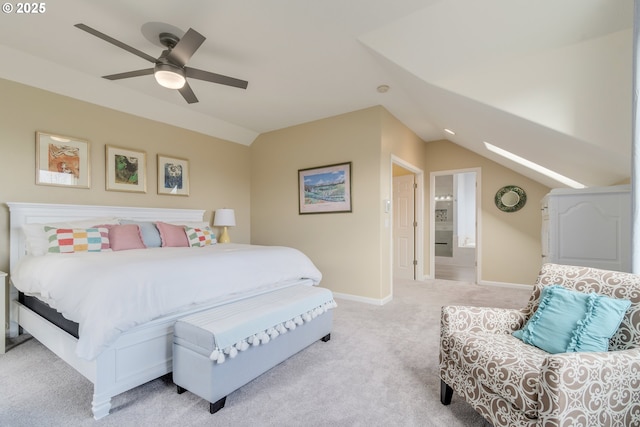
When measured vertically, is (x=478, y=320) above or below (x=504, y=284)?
above

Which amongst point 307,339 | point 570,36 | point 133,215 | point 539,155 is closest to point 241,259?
point 307,339

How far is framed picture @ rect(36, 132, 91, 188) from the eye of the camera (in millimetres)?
3002

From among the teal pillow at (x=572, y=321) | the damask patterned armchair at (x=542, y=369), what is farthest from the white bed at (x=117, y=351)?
the teal pillow at (x=572, y=321)

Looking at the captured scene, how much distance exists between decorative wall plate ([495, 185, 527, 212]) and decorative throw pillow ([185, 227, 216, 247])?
454 centimetres

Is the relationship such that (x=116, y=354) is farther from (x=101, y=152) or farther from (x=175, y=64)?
(x=101, y=152)

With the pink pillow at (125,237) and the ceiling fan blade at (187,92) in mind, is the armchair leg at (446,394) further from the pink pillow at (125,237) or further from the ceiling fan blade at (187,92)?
the pink pillow at (125,237)

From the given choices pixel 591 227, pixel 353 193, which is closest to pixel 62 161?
pixel 353 193

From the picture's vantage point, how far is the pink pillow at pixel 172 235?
3.29 metres

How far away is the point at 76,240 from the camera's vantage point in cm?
268

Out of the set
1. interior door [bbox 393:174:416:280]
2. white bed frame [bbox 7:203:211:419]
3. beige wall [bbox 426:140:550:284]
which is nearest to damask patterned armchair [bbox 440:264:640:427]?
white bed frame [bbox 7:203:211:419]

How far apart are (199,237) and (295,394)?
2366 mm

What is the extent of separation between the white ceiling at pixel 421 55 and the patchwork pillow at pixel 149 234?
1599 millimetres

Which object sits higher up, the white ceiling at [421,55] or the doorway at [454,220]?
the white ceiling at [421,55]

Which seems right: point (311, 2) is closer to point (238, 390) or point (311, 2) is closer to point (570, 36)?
point (570, 36)
